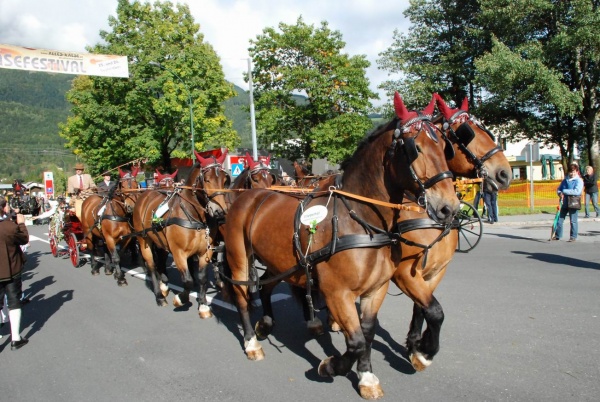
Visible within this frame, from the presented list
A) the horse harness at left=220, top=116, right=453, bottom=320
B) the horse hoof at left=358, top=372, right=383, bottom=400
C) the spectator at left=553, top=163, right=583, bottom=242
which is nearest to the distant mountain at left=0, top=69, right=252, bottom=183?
the spectator at left=553, top=163, right=583, bottom=242

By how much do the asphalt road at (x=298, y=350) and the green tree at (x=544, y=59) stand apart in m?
15.9

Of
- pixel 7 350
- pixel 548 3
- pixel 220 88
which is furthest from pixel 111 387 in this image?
pixel 220 88

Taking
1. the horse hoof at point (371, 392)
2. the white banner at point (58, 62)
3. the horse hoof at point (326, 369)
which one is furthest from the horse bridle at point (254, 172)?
the white banner at point (58, 62)

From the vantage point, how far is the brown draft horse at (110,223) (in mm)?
9789

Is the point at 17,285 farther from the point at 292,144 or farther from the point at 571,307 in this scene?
the point at 292,144

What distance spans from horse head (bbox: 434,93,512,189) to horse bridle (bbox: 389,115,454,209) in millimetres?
878

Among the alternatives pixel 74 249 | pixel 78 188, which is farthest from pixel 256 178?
pixel 78 188

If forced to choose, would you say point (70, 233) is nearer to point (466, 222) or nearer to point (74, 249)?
point (74, 249)

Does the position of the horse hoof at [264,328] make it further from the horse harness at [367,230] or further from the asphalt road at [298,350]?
the horse harness at [367,230]

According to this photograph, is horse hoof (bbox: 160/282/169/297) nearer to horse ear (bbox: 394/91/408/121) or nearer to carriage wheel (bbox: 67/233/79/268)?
carriage wheel (bbox: 67/233/79/268)

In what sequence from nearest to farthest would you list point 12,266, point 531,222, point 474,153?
point 474,153
point 12,266
point 531,222

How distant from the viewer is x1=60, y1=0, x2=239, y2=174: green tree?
94.1ft

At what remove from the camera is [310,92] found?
92.9ft

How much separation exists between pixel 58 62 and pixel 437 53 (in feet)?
73.4
